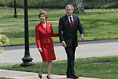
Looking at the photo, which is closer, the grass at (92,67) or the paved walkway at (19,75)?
the paved walkway at (19,75)

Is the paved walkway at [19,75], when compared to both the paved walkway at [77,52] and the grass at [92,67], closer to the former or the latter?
the paved walkway at [77,52]

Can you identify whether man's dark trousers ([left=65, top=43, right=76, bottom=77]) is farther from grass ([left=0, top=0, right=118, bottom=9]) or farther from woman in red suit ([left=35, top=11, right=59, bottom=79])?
grass ([left=0, top=0, right=118, bottom=9])

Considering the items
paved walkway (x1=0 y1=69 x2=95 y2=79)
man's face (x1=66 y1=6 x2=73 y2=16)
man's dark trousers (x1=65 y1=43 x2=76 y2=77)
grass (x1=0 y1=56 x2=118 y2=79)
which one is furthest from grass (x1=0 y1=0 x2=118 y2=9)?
man's face (x1=66 y1=6 x2=73 y2=16)

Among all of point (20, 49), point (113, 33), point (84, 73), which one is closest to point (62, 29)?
point (84, 73)

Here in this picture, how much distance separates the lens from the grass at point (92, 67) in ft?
42.9

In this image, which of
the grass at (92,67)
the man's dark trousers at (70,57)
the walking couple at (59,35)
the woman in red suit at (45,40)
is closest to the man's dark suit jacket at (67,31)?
the walking couple at (59,35)

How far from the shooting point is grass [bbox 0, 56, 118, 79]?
1309 centimetres

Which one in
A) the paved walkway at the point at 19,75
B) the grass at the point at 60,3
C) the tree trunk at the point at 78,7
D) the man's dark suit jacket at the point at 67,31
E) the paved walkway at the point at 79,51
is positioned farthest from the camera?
the grass at the point at 60,3

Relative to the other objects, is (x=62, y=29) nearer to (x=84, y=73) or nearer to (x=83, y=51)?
(x=84, y=73)

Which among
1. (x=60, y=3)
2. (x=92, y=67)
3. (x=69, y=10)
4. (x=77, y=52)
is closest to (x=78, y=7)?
(x=60, y=3)

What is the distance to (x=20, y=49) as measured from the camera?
70.1 feet

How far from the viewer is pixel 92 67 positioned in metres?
14.8

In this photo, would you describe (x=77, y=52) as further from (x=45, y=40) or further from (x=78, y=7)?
(x=78, y=7)

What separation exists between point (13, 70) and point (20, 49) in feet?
22.0
